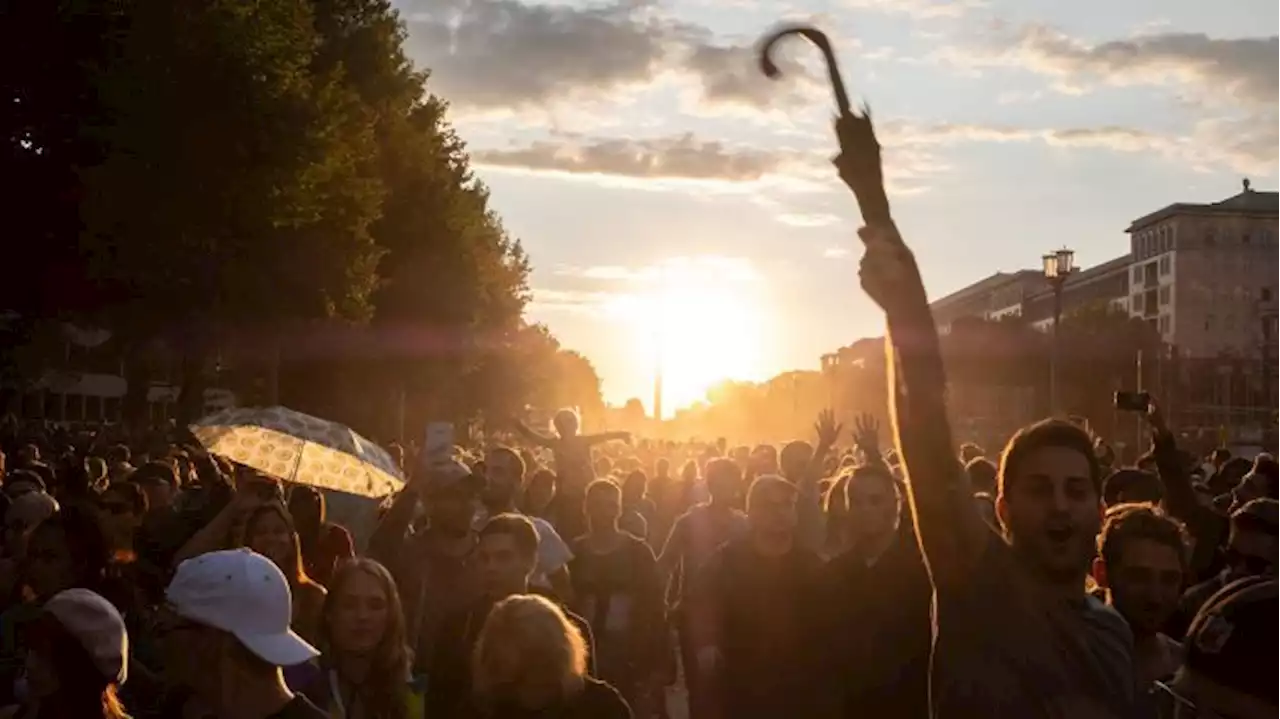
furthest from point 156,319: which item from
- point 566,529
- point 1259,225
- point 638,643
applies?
point 1259,225

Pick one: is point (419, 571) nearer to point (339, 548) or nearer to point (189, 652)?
point (339, 548)

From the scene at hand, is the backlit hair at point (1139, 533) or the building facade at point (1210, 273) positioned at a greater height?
the building facade at point (1210, 273)

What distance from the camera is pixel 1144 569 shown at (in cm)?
548

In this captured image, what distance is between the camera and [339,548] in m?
8.35

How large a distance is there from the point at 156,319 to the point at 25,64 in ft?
18.2

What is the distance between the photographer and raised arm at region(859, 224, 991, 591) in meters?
3.46

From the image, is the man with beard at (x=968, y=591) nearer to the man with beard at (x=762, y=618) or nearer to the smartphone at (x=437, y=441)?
the man with beard at (x=762, y=618)

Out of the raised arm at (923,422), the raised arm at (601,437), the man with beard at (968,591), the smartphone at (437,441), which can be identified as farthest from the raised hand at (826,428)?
the raised arm at (923,422)

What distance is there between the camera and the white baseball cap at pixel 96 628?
15.2ft

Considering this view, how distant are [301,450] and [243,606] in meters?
5.90

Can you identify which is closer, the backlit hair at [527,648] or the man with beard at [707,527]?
the backlit hair at [527,648]

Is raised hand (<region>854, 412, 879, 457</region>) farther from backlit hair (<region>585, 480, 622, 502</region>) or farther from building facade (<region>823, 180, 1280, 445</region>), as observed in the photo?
building facade (<region>823, 180, 1280, 445</region>)

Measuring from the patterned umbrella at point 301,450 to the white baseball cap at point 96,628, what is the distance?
496 cm

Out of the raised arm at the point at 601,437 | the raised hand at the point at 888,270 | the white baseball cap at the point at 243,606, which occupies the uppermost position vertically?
the raised hand at the point at 888,270
